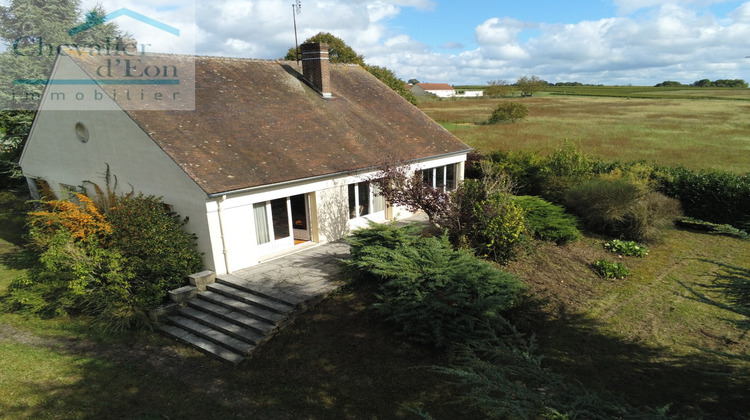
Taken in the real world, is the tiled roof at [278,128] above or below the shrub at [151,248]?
above

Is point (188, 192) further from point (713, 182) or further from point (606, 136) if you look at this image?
point (606, 136)

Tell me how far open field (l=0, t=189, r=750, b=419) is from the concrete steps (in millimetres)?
299

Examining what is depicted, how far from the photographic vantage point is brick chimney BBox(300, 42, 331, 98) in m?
17.3

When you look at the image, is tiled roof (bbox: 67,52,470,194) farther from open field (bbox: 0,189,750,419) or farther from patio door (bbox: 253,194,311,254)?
open field (bbox: 0,189,750,419)

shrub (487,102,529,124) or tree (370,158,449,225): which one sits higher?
shrub (487,102,529,124)

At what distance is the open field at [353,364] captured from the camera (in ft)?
23.7

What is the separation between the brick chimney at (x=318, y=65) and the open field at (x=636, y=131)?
11767 mm

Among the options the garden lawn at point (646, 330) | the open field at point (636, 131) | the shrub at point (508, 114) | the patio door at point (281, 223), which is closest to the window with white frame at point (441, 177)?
the patio door at point (281, 223)

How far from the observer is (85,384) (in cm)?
805

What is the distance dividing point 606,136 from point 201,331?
116 feet

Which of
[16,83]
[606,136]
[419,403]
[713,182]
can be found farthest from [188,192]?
[606,136]

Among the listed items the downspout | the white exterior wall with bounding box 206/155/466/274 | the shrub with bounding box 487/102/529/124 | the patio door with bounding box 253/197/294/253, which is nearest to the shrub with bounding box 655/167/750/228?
the white exterior wall with bounding box 206/155/466/274

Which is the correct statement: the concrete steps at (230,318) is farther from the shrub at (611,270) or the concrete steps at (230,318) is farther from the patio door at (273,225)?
the shrub at (611,270)

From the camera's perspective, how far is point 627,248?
545 inches
